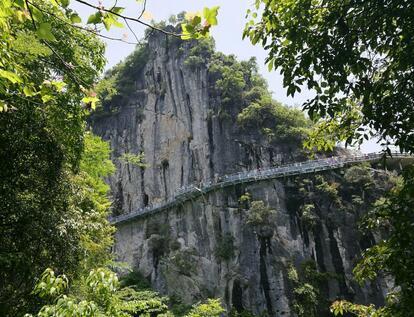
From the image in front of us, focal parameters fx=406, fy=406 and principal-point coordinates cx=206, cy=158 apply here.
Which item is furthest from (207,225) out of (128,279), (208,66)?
(208,66)

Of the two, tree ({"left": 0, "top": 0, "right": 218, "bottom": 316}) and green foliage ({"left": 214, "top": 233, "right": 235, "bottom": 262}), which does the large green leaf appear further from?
green foliage ({"left": 214, "top": 233, "right": 235, "bottom": 262})

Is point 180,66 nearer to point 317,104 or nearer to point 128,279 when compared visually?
point 128,279

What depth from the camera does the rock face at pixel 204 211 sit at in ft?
63.6

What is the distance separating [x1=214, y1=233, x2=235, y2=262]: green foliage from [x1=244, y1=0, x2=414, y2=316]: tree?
669 inches

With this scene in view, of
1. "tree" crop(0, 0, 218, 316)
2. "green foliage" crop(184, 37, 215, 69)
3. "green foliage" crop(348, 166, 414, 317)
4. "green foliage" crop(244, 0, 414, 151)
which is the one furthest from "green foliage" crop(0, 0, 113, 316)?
"green foliage" crop(184, 37, 215, 69)

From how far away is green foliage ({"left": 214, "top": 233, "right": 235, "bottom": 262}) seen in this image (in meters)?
20.7

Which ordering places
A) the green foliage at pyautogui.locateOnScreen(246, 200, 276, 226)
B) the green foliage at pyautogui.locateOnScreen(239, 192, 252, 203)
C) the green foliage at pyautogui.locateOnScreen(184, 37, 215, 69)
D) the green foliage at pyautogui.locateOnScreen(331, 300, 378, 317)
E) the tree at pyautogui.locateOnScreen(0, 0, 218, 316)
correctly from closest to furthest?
the green foliage at pyautogui.locateOnScreen(331, 300, 378, 317) → the tree at pyautogui.locateOnScreen(0, 0, 218, 316) → the green foliage at pyautogui.locateOnScreen(246, 200, 276, 226) → the green foliage at pyautogui.locateOnScreen(239, 192, 252, 203) → the green foliage at pyautogui.locateOnScreen(184, 37, 215, 69)

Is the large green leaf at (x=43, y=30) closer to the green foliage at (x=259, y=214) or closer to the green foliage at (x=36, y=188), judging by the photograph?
the green foliage at (x=36, y=188)

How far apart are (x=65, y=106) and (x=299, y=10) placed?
13.7 feet

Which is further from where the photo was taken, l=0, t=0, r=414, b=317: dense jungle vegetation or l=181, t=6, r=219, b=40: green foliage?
l=0, t=0, r=414, b=317: dense jungle vegetation

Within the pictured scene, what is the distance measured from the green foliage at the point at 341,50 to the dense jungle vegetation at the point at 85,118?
0.04 ft

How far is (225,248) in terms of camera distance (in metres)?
20.8

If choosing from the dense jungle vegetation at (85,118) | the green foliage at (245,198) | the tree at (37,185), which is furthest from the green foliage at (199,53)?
the tree at (37,185)

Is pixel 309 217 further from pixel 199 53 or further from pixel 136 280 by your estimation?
pixel 199 53
